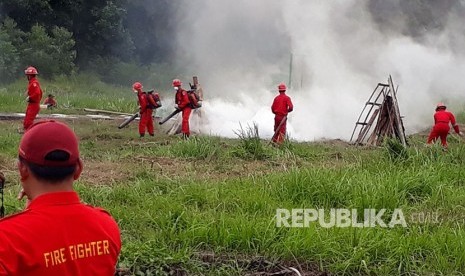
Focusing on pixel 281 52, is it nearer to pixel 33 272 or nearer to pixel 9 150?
pixel 9 150

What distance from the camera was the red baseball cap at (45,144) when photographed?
2023 millimetres

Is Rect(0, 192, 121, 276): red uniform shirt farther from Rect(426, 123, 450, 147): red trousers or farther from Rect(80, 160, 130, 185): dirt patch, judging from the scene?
Rect(426, 123, 450, 147): red trousers

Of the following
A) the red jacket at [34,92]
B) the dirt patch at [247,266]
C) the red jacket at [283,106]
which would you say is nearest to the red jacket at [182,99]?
the red jacket at [283,106]

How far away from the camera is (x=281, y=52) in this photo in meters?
26.7

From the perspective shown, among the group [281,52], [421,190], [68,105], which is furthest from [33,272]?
[281,52]

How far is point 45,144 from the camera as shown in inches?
79.9

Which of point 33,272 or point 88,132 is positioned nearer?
point 33,272

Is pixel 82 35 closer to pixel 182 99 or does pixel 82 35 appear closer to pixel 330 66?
pixel 330 66

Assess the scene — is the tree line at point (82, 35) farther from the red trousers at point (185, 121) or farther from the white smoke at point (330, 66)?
the red trousers at point (185, 121)

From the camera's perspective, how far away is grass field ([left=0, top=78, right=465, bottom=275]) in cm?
488

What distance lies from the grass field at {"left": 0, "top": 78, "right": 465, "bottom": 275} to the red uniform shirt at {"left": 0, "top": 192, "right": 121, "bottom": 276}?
2.56 m

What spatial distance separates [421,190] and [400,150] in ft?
4.87

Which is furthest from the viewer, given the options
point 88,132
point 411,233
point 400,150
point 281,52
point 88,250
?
point 281,52

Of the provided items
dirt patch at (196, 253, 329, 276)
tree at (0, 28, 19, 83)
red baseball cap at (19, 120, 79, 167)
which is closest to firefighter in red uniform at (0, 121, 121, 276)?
red baseball cap at (19, 120, 79, 167)
